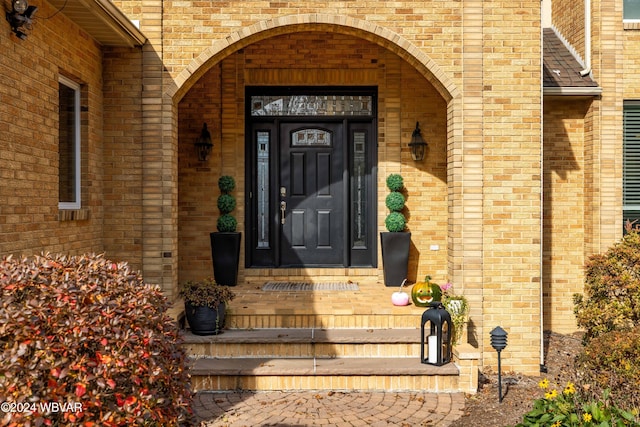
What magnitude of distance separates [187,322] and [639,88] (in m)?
7.19

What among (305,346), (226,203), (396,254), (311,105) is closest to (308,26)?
(311,105)

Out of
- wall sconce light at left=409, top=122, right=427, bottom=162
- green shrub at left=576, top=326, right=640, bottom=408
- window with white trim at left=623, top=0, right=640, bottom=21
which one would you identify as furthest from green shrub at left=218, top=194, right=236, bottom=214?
window with white trim at left=623, top=0, right=640, bottom=21

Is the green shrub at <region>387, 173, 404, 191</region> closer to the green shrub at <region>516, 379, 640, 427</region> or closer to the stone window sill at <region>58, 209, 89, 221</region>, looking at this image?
the stone window sill at <region>58, 209, 89, 221</region>

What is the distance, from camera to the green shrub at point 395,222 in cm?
786

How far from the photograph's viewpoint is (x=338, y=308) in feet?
21.0

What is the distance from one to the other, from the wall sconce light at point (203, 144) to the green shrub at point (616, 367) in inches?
227

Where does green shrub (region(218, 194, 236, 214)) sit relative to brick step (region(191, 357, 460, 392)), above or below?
above

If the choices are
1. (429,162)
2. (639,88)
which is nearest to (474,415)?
(429,162)

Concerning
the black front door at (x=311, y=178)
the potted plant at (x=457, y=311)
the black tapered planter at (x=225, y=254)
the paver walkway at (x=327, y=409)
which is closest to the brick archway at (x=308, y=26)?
the black front door at (x=311, y=178)

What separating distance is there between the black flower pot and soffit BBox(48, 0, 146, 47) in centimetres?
305

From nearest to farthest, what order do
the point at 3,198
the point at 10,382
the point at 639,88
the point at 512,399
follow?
the point at 10,382 → the point at 3,198 → the point at 512,399 → the point at 639,88

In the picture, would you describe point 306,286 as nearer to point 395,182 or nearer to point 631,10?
point 395,182

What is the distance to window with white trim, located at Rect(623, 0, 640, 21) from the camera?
26.0 feet

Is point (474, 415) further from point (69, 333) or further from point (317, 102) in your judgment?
point (317, 102)
